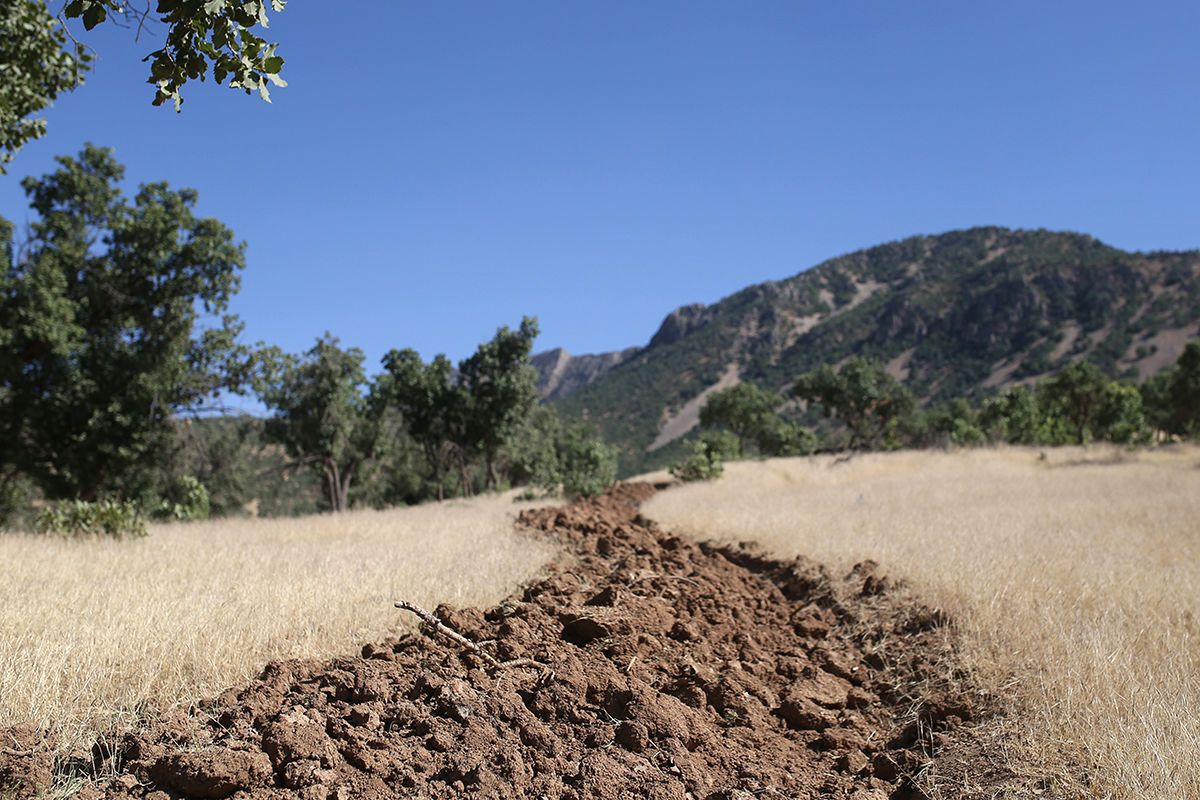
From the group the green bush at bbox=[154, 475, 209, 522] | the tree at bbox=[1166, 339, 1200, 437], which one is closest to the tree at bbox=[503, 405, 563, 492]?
the green bush at bbox=[154, 475, 209, 522]

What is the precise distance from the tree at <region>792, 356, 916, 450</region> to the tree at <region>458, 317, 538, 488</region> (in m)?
20.0

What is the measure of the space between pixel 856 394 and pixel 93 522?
3530 cm

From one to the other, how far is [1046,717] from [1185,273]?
127435 mm

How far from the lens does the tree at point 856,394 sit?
37.5 meters

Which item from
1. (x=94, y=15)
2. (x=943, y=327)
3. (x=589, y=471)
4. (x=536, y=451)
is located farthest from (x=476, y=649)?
(x=943, y=327)

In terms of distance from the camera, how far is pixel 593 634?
470 centimetres

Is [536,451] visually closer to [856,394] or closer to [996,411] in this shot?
[856,394]

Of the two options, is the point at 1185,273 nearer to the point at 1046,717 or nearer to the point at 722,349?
the point at 722,349

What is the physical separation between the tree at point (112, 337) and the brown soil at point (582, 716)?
13905mm

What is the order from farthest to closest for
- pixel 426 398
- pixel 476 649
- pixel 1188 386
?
pixel 1188 386 < pixel 426 398 < pixel 476 649

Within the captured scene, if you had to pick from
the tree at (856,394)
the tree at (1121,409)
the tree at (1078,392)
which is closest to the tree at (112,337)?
the tree at (856,394)

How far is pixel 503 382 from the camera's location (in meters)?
24.5

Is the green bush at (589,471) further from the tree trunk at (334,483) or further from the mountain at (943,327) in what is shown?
the mountain at (943,327)

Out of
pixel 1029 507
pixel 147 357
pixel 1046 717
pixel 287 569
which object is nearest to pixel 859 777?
pixel 1046 717
